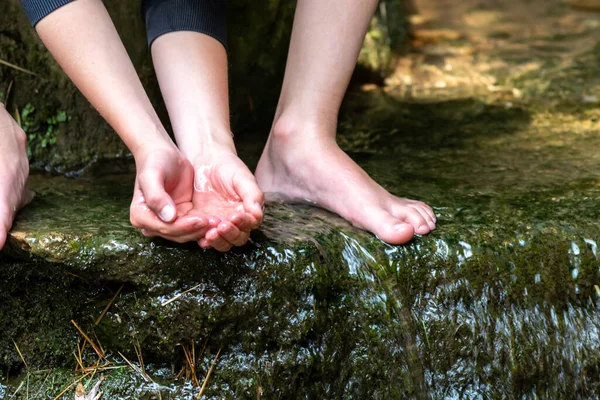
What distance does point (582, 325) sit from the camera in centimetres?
160

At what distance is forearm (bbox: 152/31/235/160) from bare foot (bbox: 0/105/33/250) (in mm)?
367

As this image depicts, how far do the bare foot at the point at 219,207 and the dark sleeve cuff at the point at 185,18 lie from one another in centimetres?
38

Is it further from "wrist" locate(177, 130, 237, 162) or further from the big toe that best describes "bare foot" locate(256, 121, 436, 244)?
"wrist" locate(177, 130, 237, 162)

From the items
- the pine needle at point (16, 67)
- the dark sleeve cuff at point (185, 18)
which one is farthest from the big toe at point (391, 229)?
the pine needle at point (16, 67)

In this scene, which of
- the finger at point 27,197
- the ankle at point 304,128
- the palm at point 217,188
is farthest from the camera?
the ankle at point 304,128

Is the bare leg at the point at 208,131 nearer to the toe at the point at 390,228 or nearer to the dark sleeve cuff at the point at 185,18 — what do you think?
the dark sleeve cuff at the point at 185,18

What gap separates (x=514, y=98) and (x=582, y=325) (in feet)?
4.41

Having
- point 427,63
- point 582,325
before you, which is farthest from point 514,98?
point 582,325

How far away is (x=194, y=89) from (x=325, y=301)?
56 centimetres

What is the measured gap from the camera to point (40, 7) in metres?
1.46

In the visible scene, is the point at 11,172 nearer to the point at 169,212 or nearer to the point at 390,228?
the point at 169,212

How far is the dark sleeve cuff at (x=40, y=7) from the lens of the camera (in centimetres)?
145

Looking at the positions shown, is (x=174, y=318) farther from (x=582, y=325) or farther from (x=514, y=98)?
(x=514, y=98)

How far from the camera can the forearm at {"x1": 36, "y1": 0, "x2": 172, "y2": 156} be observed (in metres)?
1.43
